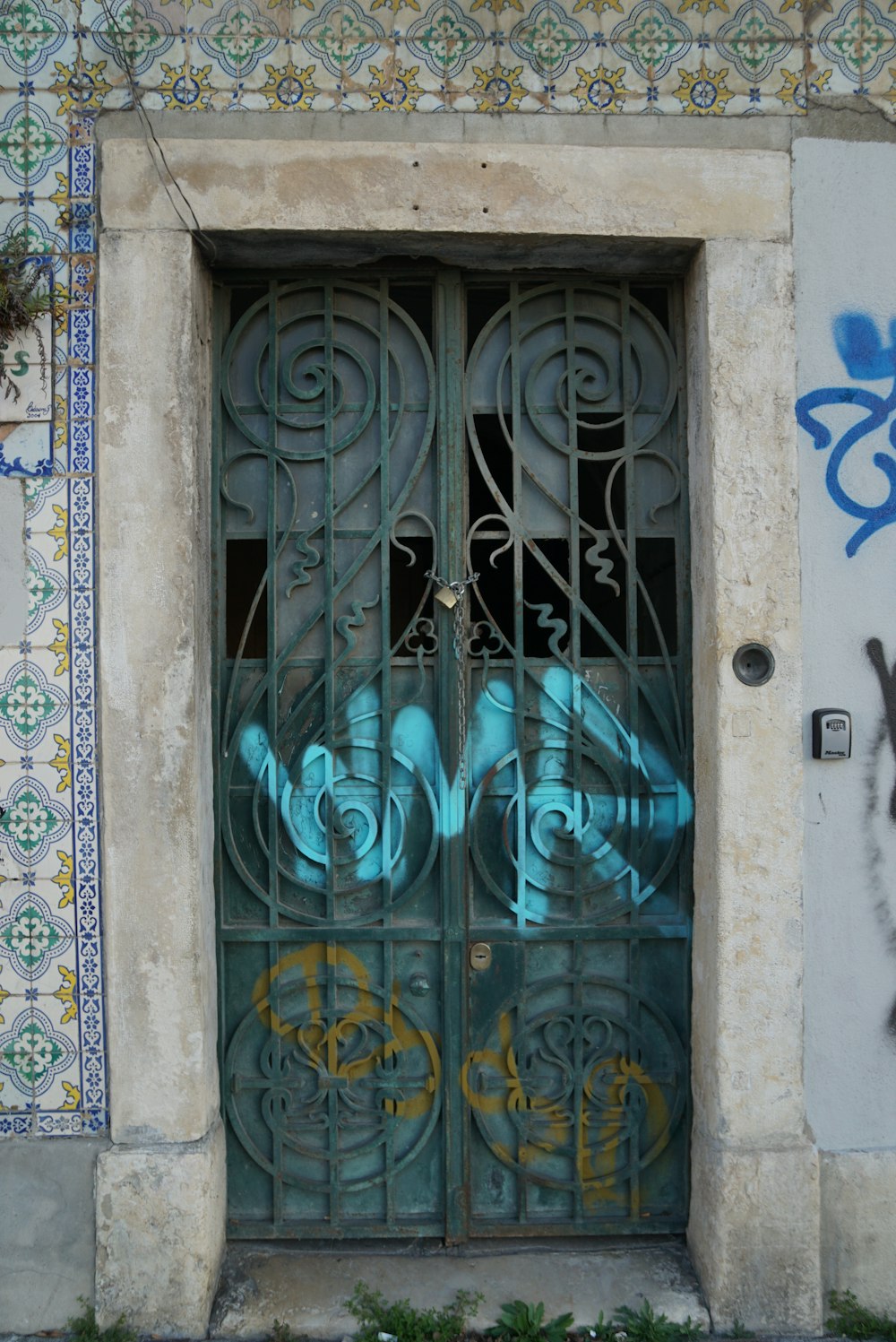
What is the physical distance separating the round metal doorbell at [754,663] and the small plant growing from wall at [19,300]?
2.16 metres

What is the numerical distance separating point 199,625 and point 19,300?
1.03 meters

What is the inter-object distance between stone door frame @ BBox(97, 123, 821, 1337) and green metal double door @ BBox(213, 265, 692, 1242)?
0.69 feet

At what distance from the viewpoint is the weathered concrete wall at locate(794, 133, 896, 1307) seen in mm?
→ 2988

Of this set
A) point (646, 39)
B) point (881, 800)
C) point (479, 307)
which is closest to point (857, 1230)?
point (881, 800)

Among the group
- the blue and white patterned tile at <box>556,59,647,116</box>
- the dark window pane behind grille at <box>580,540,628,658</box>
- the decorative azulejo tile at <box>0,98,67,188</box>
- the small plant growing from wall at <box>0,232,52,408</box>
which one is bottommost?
the dark window pane behind grille at <box>580,540,628,658</box>

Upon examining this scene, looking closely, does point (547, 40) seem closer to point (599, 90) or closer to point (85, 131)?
point (599, 90)

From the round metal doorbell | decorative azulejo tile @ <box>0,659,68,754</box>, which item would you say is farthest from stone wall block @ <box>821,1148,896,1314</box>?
decorative azulejo tile @ <box>0,659,68,754</box>

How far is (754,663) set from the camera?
297cm

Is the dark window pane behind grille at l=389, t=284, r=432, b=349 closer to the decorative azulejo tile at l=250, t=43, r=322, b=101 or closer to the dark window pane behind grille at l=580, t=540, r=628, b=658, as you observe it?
the decorative azulejo tile at l=250, t=43, r=322, b=101

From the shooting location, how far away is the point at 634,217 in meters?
2.92

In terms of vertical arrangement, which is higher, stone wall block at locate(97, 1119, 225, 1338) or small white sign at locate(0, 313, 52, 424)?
small white sign at locate(0, 313, 52, 424)

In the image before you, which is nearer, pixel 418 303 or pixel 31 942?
pixel 31 942

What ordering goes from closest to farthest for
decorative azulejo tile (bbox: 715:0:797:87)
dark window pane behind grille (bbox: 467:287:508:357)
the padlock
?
decorative azulejo tile (bbox: 715:0:797:87), the padlock, dark window pane behind grille (bbox: 467:287:508:357)

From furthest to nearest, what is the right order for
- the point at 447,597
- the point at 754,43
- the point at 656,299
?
1. the point at 656,299
2. the point at 447,597
3. the point at 754,43
